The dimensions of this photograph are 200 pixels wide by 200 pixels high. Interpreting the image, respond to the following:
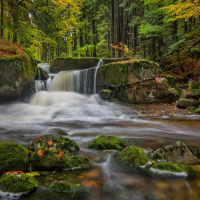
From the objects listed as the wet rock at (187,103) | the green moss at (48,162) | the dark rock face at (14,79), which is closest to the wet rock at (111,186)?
the green moss at (48,162)

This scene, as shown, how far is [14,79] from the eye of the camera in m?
8.06

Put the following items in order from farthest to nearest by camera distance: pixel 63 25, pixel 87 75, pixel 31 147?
pixel 63 25 → pixel 87 75 → pixel 31 147

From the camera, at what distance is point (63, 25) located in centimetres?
1453

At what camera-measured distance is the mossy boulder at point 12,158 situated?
220 cm

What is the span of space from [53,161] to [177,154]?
243 cm

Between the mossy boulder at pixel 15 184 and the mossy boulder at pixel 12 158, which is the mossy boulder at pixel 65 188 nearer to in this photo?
the mossy boulder at pixel 15 184

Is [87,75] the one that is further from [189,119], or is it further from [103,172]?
[103,172]

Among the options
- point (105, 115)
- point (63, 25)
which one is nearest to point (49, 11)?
point (63, 25)

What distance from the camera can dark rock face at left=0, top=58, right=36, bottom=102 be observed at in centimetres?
779

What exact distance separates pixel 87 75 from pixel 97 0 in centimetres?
1511

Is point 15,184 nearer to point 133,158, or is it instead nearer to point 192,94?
point 133,158

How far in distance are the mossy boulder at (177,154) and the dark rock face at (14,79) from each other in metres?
8.30

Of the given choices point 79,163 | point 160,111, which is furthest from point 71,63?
point 79,163

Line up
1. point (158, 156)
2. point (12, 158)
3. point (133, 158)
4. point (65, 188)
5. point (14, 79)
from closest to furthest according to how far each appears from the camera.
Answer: point (65, 188) → point (12, 158) → point (133, 158) → point (158, 156) → point (14, 79)
